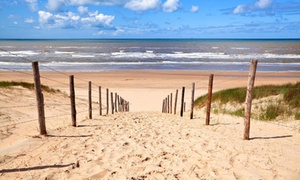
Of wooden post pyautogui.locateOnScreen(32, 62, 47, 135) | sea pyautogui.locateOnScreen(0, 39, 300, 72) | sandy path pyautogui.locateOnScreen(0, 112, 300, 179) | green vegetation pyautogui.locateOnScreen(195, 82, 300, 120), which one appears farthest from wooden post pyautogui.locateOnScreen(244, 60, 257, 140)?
sea pyautogui.locateOnScreen(0, 39, 300, 72)

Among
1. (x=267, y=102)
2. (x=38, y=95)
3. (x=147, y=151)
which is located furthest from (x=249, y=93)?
(x=38, y=95)

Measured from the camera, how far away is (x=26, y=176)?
4492 millimetres

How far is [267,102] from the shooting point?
1186cm

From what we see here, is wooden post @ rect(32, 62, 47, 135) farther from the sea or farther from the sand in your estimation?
the sea

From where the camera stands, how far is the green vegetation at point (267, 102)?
10.5 m

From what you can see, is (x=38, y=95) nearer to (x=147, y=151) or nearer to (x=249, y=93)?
(x=147, y=151)

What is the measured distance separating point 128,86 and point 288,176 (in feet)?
66.3

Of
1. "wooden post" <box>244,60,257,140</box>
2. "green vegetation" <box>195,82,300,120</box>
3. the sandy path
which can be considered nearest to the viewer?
the sandy path

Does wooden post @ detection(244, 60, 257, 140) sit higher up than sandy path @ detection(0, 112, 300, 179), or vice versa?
wooden post @ detection(244, 60, 257, 140)

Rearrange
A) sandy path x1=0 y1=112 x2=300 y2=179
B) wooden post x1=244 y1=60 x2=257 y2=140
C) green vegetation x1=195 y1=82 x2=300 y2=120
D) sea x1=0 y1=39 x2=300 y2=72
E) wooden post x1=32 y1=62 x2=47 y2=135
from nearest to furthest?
sandy path x1=0 y1=112 x2=300 y2=179 < wooden post x1=32 y1=62 x2=47 y2=135 < wooden post x1=244 y1=60 x2=257 y2=140 < green vegetation x1=195 y1=82 x2=300 y2=120 < sea x1=0 y1=39 x2=300 y2=72

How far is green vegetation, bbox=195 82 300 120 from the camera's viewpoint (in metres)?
10.5

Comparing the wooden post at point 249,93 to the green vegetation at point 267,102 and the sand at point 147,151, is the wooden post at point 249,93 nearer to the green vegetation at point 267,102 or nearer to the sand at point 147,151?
the sand at point 147,151

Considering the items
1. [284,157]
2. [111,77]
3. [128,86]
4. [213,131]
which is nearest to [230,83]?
[128,86]

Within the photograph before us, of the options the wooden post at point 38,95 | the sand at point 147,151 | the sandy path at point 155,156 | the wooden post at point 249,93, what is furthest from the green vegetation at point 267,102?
the wooden post at point 38,95
